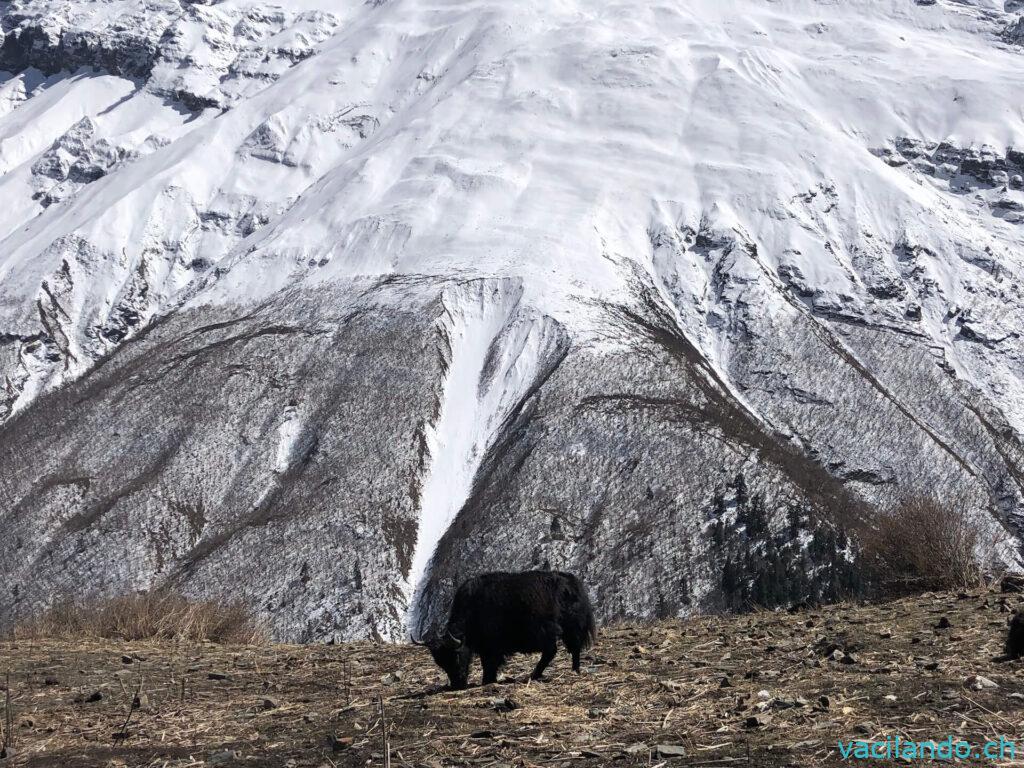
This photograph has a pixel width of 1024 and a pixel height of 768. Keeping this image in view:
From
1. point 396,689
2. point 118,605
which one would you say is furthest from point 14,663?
point 396,689

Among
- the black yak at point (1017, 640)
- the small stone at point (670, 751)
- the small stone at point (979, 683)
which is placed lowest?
the black yak at point (1017, 640)

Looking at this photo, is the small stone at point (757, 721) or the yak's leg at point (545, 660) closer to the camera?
the small stone at point (757, 721)

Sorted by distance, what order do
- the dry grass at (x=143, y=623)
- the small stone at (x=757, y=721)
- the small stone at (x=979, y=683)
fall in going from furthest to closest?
the dry grass at (x=143, y=623), the small stone at (x=979, y=683), the small stone at (x=757, y=721)

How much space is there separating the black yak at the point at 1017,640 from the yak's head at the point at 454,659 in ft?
19.9

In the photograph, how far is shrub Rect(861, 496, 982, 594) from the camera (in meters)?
17.0

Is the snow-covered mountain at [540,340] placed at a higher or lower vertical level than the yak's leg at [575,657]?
lower

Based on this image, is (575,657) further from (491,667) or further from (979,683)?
(979,683)

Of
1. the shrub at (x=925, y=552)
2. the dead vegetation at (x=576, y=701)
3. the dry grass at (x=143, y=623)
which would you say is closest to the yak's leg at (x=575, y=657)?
the dead vegetation at (x=576, y=701)

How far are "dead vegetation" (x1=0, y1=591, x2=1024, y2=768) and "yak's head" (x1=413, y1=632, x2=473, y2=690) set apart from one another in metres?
0.25

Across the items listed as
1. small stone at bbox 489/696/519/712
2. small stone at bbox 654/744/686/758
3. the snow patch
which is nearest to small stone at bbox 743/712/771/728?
small stone at bbox 654/744/686/758

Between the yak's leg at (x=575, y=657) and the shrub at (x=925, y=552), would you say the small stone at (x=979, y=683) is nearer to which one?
the yak's leg at (x=575, y=657)

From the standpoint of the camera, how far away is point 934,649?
1123 centimetres

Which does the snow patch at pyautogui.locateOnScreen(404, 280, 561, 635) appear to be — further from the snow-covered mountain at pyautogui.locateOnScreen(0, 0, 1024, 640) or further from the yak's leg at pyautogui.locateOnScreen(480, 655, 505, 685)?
the yak's leg at pyautogui.locateOnScreen(480, 655, 505, 685)

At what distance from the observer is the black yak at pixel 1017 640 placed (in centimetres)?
1016
